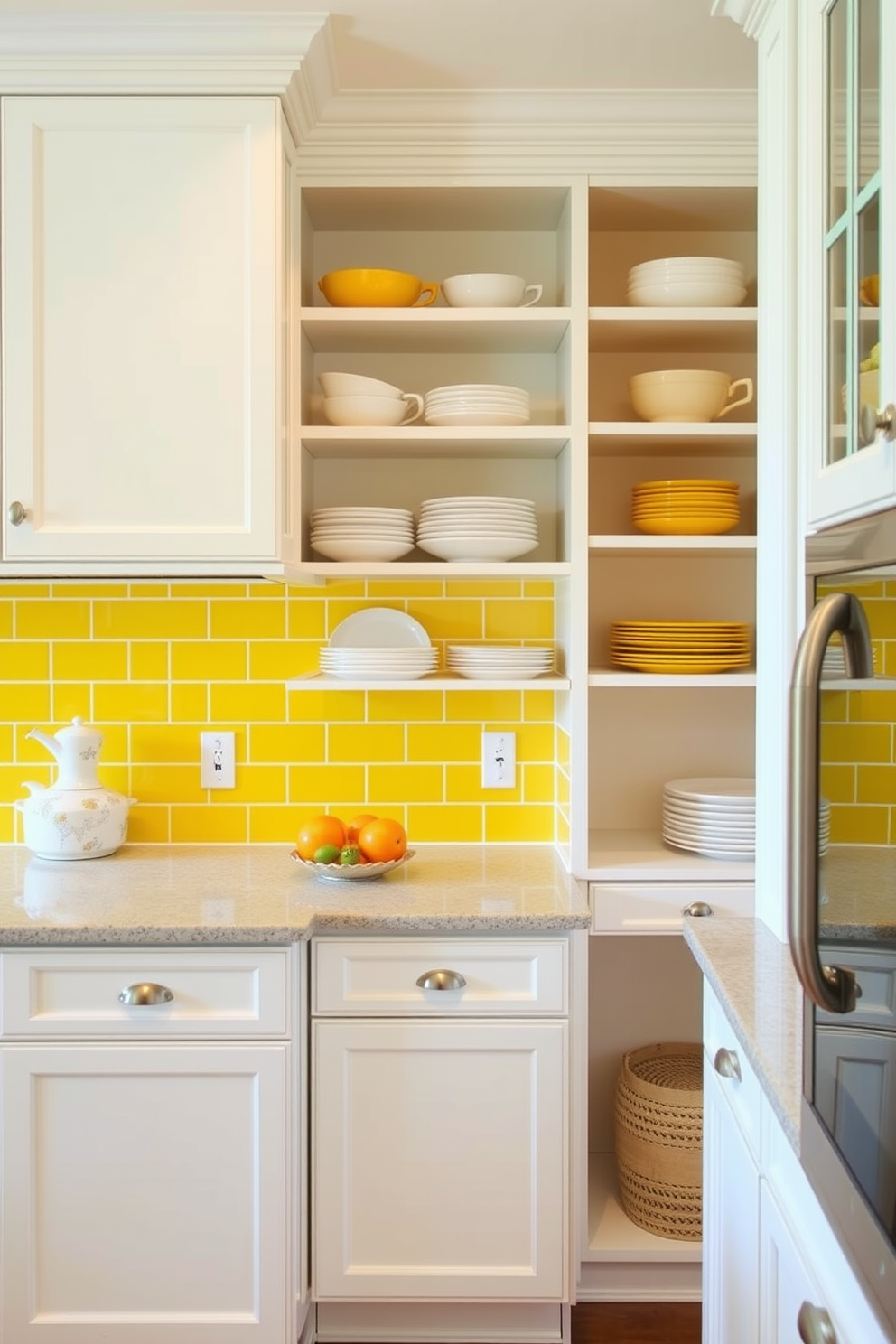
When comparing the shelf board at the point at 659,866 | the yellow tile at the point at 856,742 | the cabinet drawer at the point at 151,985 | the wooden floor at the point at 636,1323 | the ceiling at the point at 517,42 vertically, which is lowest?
the wooden floor at the point at 636,1323

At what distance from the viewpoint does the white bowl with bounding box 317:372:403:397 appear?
88.9 inches

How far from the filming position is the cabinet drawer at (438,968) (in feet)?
6.58

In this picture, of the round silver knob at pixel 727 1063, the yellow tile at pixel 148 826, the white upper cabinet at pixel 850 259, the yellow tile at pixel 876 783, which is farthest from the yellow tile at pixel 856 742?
the yellow tile at pixel 148 826

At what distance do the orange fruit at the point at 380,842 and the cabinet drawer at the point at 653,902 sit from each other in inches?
16.3

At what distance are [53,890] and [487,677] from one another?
970 mm

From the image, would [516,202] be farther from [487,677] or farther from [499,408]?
[487,677]

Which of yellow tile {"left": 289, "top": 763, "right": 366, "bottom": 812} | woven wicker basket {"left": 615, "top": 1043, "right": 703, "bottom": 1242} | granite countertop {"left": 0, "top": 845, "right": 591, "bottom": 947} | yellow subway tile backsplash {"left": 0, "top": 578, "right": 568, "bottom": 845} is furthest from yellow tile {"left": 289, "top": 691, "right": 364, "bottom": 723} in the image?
woven wicker basket {"left": 615, "top": 1043, "right": 703, "bottom": 1242}

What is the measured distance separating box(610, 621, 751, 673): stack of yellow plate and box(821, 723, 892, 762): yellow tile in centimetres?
138

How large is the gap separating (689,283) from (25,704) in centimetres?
176

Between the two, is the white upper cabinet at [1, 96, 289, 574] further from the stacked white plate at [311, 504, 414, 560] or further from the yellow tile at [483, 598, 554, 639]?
the yellow tile at [483, 598, 554, 639]

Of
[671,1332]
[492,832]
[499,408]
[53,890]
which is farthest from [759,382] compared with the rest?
[671,1332]

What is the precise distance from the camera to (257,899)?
6.84ft

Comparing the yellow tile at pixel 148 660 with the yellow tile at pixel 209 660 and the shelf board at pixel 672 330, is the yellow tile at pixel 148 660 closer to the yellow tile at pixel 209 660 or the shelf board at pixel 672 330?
the yellow tile at pixel 209 660

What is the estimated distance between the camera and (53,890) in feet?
6.99
